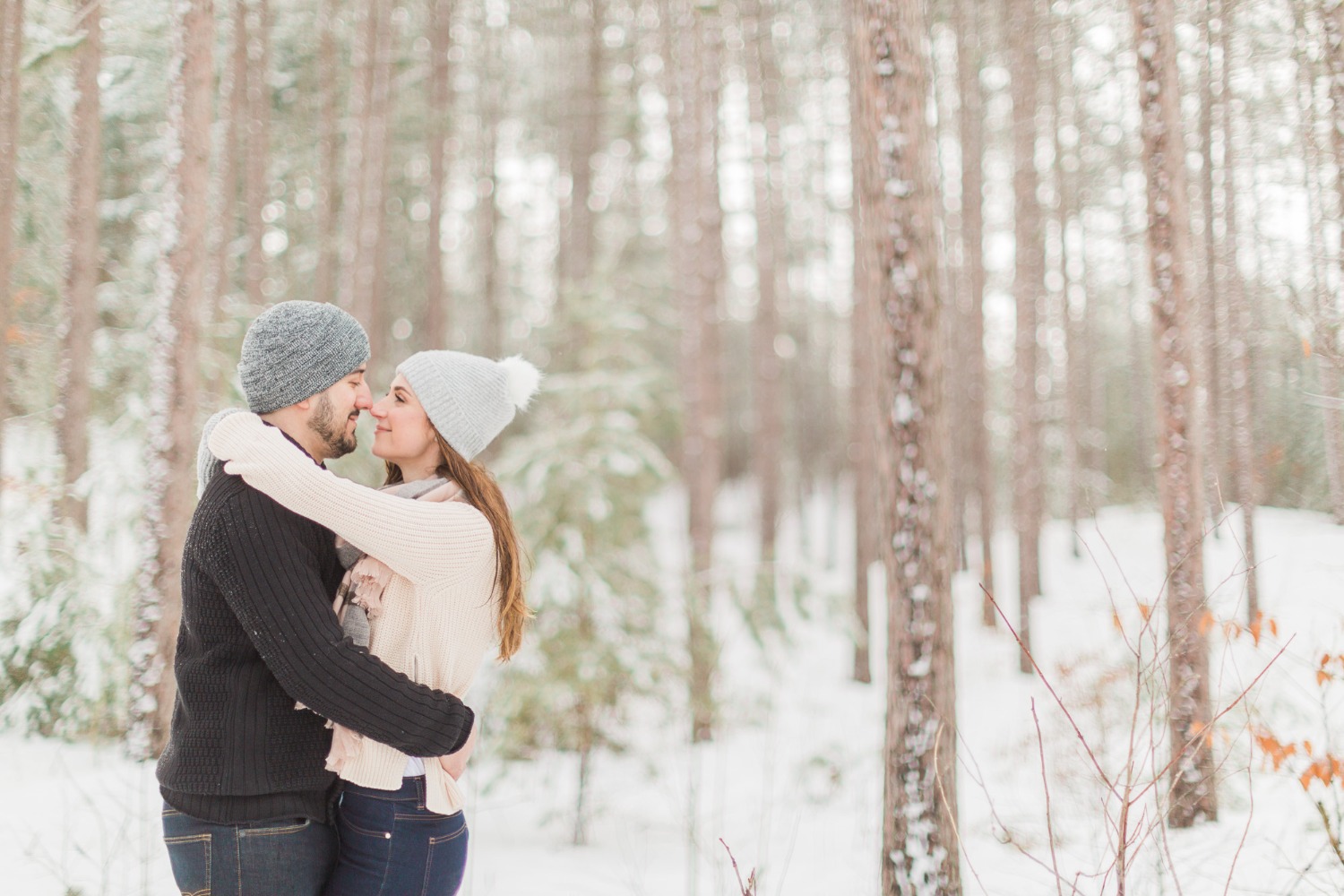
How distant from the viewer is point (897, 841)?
14.2 ft

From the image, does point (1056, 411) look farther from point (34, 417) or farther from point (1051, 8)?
point (34, 417)

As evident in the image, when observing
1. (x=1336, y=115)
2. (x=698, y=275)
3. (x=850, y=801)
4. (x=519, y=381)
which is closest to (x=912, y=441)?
(x=519, y=381)

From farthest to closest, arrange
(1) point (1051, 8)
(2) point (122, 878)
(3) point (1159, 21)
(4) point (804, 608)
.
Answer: (1) point (1051, 8) < (4) point (804, 608) < (3) point (1159, 21) < (2) point (122, 878)

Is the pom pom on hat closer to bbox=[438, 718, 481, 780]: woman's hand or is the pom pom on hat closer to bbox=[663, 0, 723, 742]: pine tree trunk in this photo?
bbox=[438, 718, 481, 780]: woman's hand

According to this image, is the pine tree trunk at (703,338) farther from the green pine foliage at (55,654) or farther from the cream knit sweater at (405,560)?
the cream knit sweater at (405,560)

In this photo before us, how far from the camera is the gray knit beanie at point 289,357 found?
2199 mm

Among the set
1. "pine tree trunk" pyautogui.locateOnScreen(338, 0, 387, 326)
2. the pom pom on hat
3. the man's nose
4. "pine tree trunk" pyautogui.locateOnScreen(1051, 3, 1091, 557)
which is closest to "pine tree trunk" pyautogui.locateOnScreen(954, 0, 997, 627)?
"pine tree trunk" pyautogui.locateOnScreen(1051, 3, 1091, 557)

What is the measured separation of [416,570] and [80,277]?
23.8 ft

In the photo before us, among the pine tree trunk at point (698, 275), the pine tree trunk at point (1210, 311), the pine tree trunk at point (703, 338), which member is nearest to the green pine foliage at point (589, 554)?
the pine tree trunk at point (698, 275)

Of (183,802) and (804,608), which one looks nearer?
(183,802)

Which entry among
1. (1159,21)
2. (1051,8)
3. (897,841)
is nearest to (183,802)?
(897,841)

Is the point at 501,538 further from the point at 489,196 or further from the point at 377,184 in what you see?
the point at 489,196

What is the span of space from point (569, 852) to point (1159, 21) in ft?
22.2

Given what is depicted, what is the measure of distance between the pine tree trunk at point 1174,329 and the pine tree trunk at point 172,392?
20.1 feet
